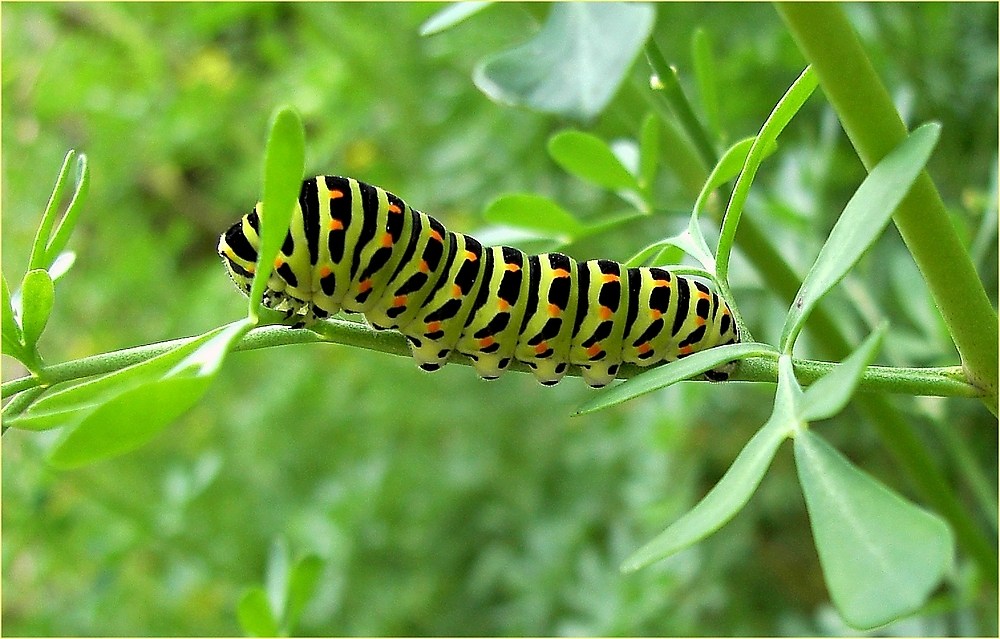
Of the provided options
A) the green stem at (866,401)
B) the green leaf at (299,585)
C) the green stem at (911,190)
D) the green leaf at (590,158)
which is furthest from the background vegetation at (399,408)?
the green stem at (911,190)

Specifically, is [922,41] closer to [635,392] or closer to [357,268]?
[357,268]

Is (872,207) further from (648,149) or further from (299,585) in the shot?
(299,585)

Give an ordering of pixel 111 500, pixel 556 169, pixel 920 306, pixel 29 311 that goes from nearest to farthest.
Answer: pixel 29 311, pixel 920 306, pixel 111 500, pixel 556 169

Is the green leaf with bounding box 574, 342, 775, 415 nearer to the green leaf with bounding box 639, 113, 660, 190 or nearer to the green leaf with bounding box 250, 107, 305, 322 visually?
the green leaf with bounding box 250, 107, 305, 322

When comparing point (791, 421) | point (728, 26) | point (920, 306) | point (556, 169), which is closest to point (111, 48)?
point (556, 169)

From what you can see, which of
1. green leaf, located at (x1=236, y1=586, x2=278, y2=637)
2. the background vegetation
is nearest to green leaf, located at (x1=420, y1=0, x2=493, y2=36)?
green leaf, located at (x1=236, y1=586, x2=278, y2=637)
